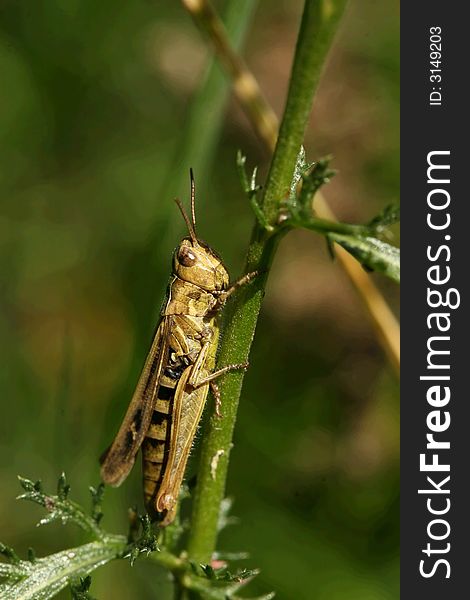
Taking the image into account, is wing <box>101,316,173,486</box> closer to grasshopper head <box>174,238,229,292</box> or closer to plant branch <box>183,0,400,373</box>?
grasshopper head <box>174,238,229,292</box>

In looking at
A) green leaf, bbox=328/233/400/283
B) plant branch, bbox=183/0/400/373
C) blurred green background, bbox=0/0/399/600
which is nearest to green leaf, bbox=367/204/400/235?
green leaf, bbox=328/233/400/283

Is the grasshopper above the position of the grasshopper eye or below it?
below

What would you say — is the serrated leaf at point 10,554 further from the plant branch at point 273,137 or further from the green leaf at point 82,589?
the plant branch at point 273,137

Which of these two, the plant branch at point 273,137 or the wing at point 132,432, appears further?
the plant branch at point 273,137

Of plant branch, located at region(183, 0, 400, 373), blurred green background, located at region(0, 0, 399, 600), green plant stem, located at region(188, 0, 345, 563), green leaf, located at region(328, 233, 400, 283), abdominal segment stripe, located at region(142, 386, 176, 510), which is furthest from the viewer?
blurred green background, located at region(0, 0, 399, 600)

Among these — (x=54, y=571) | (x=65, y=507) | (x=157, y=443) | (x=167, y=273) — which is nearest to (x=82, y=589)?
(x=54, y=571)

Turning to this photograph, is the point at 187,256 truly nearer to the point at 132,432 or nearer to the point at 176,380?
the point at 176,380

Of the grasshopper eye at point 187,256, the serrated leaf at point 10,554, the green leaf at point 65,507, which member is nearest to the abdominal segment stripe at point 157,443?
the green leaf at point 65,507

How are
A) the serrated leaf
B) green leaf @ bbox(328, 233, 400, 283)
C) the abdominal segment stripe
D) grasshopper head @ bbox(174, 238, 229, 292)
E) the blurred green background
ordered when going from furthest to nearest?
the blurred green background < grasshopper head @ bbox(174, 238, 229, 292) < the abdominal segment stripe < the serrated leaf < green leaf @ bbox(328, 233, 400, 283)
